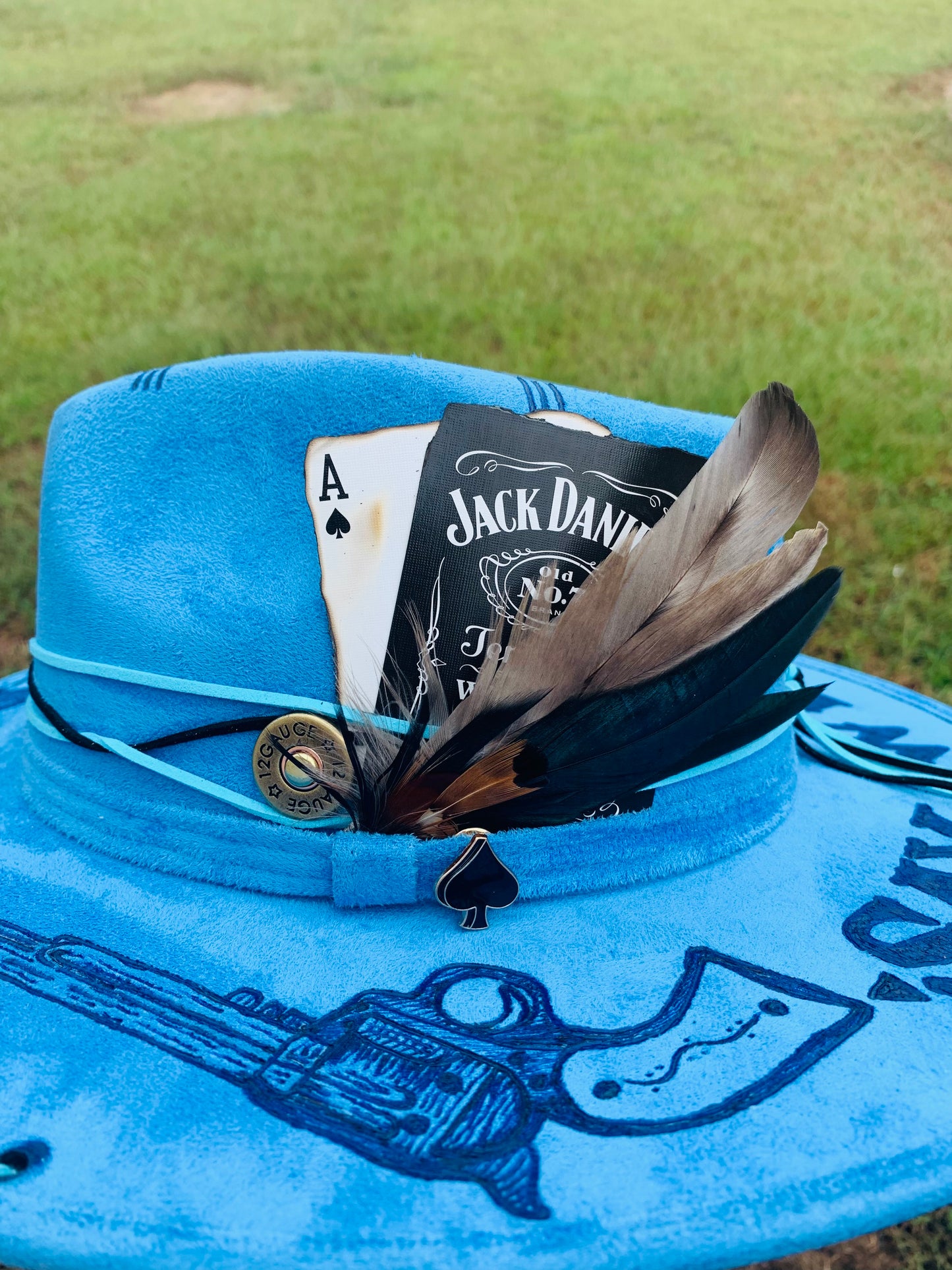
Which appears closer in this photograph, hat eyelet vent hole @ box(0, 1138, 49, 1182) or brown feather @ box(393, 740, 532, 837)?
hat eyelet vent hole @ box(0, 1138, 49, 1182)

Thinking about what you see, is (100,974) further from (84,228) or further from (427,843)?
(84,228)

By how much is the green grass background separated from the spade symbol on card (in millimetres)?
1260

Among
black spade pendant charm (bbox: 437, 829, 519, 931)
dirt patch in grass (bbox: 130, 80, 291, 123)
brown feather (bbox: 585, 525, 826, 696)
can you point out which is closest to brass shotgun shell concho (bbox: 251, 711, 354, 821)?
black spade pendant charm (bbox: 437, 829, 519, 931)

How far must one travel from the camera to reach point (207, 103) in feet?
7.65

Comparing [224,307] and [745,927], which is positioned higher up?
[224,307]

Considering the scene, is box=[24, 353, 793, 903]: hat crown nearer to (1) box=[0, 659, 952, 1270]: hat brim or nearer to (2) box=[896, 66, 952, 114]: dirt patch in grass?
(1) box=[0, 659, 952, 1270]: hat brim

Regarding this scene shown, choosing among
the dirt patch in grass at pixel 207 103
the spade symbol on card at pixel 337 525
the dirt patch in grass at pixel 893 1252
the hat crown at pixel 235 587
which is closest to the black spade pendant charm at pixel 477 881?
the hat crown at pixel 235 587

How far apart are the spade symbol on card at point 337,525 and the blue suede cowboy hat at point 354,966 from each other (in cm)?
3

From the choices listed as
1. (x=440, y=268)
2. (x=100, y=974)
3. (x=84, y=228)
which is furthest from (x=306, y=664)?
(x=84, y=228)

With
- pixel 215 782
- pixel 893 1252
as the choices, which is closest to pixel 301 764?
pixel 215 782

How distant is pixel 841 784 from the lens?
1.20 m

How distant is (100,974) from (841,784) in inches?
34.4

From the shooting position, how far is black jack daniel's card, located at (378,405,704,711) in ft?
3.02

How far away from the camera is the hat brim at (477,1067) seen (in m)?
0.67
